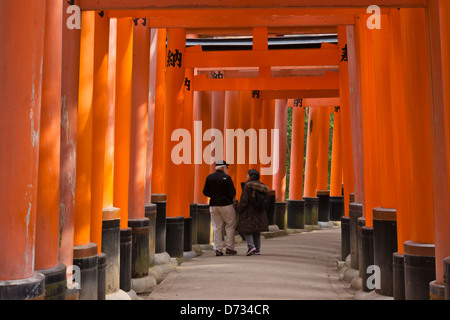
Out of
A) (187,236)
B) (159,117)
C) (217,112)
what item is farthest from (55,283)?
(217,112)

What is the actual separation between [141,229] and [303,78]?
18.0 feet

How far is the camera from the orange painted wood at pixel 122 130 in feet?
20.8

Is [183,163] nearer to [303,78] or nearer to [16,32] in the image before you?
[303,78]

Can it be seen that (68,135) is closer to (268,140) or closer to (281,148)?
(268,140)

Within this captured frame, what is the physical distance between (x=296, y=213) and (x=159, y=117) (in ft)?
23.0

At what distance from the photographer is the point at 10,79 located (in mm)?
3291

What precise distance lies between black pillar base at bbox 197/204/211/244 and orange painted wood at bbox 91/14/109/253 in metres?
5.57

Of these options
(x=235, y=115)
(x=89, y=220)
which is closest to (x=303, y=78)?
(x=235, y=115)

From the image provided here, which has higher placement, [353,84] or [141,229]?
[353,84]

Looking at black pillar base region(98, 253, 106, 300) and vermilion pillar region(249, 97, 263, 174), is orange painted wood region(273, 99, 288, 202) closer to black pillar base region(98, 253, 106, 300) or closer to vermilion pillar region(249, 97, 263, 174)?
vermilion pillar region(249, 97, 263, 174)

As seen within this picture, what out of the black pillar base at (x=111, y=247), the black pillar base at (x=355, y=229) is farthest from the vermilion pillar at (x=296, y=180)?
the black pillar base at (x=111, y=247)

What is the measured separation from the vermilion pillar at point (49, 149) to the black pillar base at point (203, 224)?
22.7ft

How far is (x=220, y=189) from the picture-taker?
949cm

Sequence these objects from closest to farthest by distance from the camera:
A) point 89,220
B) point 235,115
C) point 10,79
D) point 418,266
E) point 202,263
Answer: point 10,79, point 418,266, point 89,220, point 202,263, point 235,115
